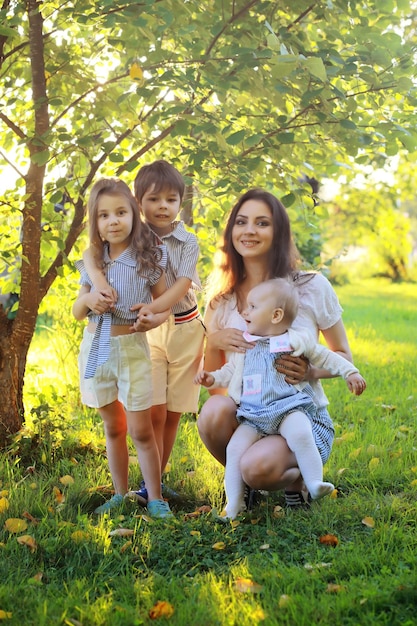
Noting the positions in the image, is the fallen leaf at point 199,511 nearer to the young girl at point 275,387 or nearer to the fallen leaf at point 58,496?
the young girl at point 275,387

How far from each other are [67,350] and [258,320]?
2987mm

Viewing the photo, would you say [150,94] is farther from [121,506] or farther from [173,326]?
[121,506]

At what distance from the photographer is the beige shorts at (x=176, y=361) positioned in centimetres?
346

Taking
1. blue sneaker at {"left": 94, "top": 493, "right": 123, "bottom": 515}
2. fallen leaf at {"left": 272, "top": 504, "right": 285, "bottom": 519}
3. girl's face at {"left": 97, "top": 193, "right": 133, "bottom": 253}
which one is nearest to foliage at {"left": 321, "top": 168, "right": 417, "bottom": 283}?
girl's face at {"left": 97, "top": 193, "right": 133, "bottom": 253}

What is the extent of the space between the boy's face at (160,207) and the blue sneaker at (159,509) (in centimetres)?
119

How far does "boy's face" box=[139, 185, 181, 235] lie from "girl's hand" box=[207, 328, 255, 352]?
52 centimetres

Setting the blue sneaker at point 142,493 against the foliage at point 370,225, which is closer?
the blue sneaker at point 142,493

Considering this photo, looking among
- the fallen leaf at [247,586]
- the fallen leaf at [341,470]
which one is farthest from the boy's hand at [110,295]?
the fallen leaf at [341,470]

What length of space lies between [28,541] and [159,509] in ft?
1.98

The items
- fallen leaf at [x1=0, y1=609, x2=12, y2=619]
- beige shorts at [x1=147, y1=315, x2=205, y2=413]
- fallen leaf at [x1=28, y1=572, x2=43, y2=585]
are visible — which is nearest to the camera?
fallen leaf at [x1=0, y1=609, x2=12, y2=619]

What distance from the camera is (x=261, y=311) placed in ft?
10.1

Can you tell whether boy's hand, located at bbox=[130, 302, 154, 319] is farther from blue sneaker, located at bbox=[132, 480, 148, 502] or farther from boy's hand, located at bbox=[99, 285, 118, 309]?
blue sneaker, located at bbox=[132, 480, 148, 502]

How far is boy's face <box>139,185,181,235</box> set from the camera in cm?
329

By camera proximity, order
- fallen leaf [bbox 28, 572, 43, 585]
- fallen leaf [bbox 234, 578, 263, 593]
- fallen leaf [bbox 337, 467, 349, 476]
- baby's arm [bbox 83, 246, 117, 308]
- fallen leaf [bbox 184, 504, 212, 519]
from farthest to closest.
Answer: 1. fallen leaf [bbox 337, 467, 349, 476]
2. fallen leaf [bbox 184, 504, 212, 519]
3. baby's arm [bbox 83, 246, 117, 308]
4. fallen leaf [bbox 28, 572, 43, 585]
5. fallen leaf [bbox 234, 578, 263, 593]
